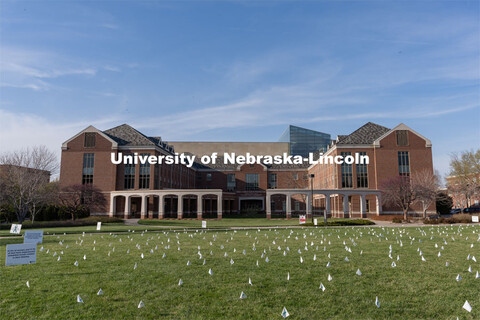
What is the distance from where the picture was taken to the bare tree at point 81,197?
47.2m

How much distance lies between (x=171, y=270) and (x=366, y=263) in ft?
20.7

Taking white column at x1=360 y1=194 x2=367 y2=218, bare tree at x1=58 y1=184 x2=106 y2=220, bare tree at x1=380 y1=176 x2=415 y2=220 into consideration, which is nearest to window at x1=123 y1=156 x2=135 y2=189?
bare tree at x1=58 y1=184 x2=106 y2=220

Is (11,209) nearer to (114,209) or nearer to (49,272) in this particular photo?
(114,209)

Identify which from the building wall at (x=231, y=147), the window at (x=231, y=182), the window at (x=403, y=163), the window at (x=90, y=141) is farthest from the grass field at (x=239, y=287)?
the building wall at (x=231, y=147)

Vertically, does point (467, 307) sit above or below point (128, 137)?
below

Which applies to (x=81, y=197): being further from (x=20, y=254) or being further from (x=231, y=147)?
(x=231, y=147)

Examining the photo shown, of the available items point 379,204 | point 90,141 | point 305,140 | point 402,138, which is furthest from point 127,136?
point 305,140

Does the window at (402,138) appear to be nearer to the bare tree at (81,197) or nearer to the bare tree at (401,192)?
the bare tree at (401,192)

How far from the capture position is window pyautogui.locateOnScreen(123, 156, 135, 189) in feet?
180

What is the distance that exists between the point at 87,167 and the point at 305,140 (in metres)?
76.6

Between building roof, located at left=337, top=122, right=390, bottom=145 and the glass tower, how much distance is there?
50702 mm

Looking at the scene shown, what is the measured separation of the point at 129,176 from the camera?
180 ft

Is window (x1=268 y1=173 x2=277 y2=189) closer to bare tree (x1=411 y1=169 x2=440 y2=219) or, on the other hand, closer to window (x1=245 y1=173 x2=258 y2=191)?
window (x1=245 y1=173 x2=258 y2=191)

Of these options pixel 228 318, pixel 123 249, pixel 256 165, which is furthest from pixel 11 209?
pixel 256 165
